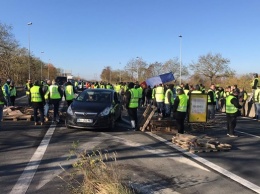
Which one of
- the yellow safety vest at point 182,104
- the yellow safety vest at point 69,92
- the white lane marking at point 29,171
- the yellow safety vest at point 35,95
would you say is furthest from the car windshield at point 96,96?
the white lane marking at point 29,171

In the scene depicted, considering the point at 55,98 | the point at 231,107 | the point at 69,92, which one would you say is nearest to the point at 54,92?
the point at 55,98

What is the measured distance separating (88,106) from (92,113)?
55cm

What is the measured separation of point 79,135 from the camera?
11.5m

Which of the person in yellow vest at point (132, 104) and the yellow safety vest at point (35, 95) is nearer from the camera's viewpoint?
the yellow safety vest at point (35, 95)

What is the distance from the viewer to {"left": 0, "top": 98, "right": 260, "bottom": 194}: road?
241 inches

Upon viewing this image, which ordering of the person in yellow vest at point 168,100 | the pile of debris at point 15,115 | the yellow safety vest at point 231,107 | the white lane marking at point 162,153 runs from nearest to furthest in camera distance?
the white lane marking at point 162,153
the yellow safety vest at point 231,107
the pile of debris at point 15,115
the person in yellow vest at point 168,100

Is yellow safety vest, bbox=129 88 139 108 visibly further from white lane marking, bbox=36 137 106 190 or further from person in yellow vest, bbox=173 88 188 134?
white lane marking, bbox=36 137 106 190

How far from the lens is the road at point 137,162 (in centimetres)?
612

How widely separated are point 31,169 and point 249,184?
168 inches

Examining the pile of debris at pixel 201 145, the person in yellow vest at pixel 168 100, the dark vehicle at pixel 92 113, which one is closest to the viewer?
the pile of debris at pixel 201 145

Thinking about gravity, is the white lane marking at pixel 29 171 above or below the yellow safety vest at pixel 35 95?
below

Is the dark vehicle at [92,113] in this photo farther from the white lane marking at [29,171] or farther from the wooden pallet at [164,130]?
the white lane marking at [29,171]

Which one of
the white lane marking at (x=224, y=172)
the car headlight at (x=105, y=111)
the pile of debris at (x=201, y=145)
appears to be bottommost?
the white lane marking at (x=224, y=172)

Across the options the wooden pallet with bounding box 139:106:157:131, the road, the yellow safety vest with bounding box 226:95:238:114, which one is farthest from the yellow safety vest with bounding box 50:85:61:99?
the yellow safety vest with bounding box 226:95:238:114
